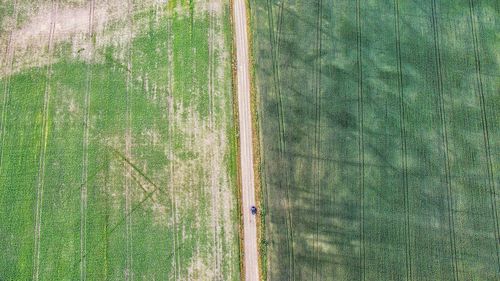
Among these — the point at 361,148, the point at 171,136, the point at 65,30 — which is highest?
the point at 65,30

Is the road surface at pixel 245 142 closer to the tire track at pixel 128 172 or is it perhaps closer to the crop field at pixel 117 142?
the crop field at pixel 117 142

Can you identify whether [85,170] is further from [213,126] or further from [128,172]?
[213,126]

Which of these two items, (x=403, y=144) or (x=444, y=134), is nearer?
(x=403, y=144)

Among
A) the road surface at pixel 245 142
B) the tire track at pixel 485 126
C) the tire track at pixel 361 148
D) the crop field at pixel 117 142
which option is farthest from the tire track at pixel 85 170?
the tire track at pixel 485 126

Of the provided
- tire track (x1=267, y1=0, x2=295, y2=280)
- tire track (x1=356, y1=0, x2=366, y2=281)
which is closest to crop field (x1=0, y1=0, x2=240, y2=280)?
tire track (x1=267, y1=0, x2=295, y2=280)

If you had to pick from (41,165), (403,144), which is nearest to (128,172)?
(41,165)

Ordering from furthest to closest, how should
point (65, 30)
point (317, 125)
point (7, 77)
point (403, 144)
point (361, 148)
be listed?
point (65, 30), point (7, 77), point (317, 125), point (403, 144), point (361, 148)
